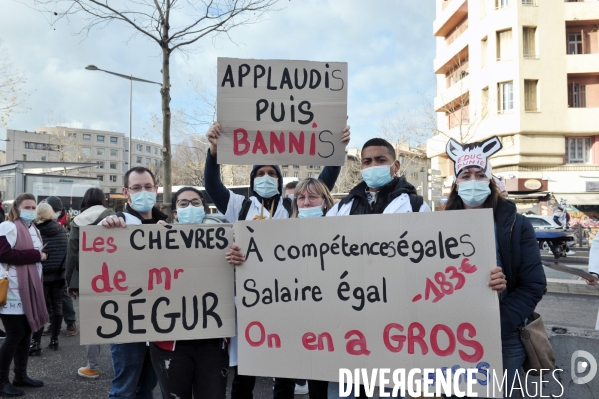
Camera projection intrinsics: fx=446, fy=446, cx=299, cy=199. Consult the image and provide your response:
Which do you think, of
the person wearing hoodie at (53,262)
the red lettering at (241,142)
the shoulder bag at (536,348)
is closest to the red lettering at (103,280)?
the red lettering at (241,142)

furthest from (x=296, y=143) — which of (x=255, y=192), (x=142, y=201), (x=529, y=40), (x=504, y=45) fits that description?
(x=529, y=40)

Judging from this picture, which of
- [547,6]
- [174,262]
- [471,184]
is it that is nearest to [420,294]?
[471,184]

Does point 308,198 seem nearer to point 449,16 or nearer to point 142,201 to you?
point 142,201

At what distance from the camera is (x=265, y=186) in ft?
10.8

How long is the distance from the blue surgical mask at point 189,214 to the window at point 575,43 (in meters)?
31.7

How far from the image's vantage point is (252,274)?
2672mm

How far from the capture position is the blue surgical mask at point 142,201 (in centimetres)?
304

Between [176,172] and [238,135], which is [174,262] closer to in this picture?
[238,135]

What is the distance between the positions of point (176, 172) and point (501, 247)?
179ft

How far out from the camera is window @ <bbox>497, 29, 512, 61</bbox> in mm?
26859

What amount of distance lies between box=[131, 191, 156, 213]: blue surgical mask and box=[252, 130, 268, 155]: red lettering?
0.79m

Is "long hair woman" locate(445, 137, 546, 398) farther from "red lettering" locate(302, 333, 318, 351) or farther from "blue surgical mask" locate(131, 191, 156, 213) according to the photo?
"blue surgical mask" locate(131, 191, 156, 213)

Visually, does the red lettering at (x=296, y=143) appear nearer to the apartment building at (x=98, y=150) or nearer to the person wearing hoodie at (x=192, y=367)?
the person wearing hoodie at (x=192, y=367)

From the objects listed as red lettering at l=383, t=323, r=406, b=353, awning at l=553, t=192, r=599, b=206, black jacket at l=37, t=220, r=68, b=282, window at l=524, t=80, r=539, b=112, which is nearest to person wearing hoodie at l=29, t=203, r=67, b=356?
black jacket at l=37, t=220, r=68, b=282
